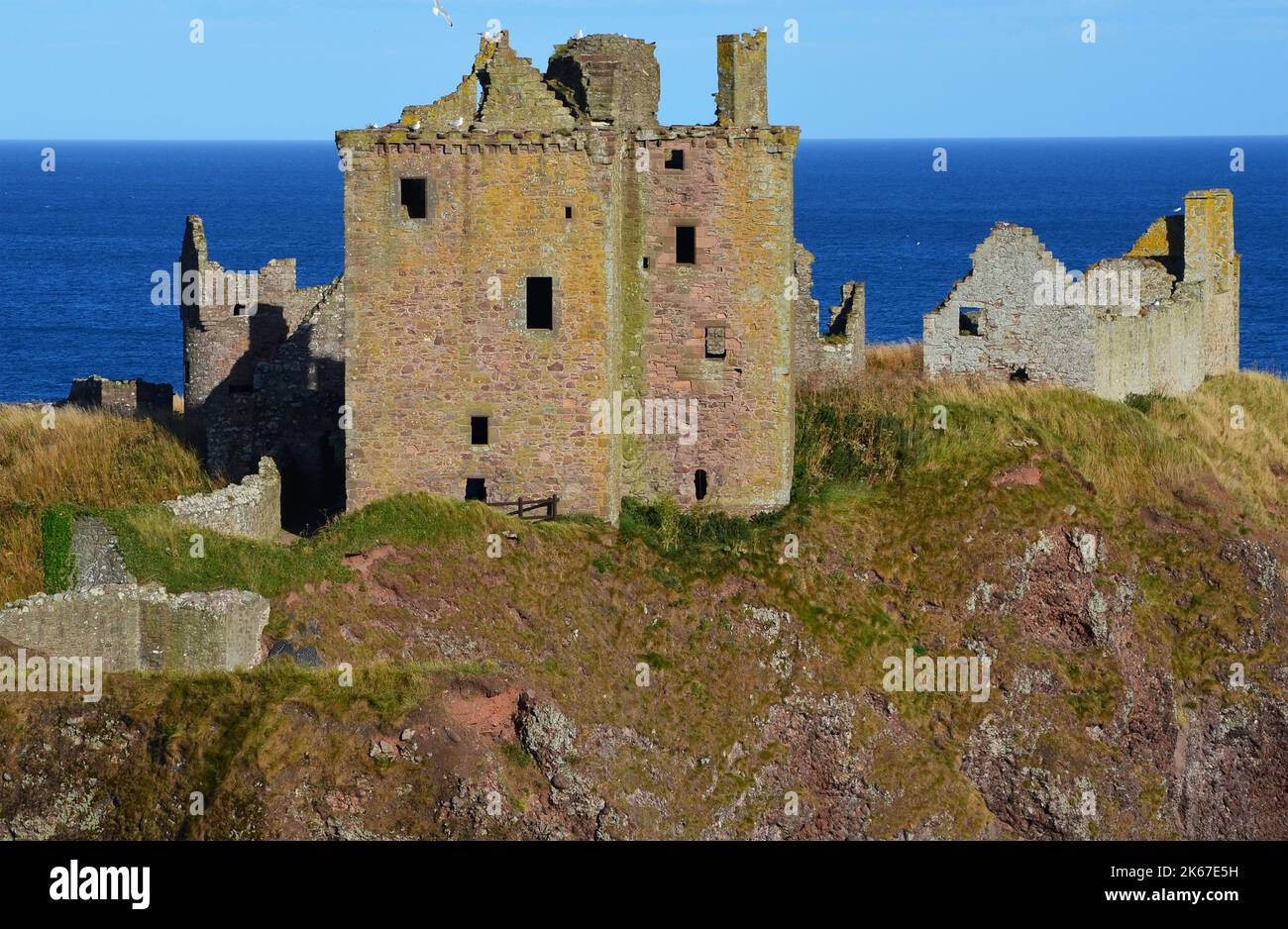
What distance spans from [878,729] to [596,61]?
1314 centimetres

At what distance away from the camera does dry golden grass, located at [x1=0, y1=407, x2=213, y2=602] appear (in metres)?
35.3

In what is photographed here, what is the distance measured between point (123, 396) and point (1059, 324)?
799 inches

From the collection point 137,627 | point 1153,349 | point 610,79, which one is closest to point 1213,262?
point 1153,349

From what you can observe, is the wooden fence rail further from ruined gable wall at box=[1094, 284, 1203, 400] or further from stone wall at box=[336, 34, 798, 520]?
ruined gable wall at box=[1094, 284, 1203, 400]

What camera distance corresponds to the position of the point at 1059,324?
44.4 meters

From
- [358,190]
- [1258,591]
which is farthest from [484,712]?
[1258,591]

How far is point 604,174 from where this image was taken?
36.6m

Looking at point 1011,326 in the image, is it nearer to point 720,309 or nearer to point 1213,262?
point 1213,262

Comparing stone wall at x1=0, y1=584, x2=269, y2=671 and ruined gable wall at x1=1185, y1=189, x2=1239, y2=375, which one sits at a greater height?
ruined gable wall at x1=1185, y1=189, x2=1239, y2=375

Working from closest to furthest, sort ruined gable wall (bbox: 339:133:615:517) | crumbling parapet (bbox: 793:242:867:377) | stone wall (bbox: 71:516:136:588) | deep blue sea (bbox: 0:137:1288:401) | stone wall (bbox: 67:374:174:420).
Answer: stone wall (bbox: 71:516:136:588), ruined gable wall (bbox: 339:133:615:517), crumbling parapet (bbox: 793:242:867:377), stone wall (bbox: 67:374:174:420), deep blue sea (bbox: 0:137:1288:401)

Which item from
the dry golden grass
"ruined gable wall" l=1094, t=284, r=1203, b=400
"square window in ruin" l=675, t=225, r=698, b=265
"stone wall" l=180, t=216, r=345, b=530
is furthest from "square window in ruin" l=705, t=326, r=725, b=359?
"ruined gable wall" l=1094, t=284, r=1203, b=400

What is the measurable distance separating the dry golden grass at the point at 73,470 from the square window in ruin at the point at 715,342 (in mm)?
9684

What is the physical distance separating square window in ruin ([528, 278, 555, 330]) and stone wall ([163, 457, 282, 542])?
536cm

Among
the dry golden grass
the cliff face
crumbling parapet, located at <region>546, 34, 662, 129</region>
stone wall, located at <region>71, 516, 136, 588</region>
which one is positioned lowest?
the cliff face
